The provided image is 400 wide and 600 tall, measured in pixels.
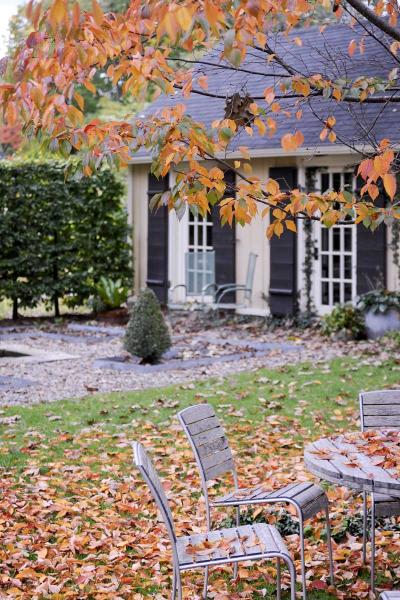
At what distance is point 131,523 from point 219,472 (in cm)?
102

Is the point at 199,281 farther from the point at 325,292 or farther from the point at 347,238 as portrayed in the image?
the point at 347,238

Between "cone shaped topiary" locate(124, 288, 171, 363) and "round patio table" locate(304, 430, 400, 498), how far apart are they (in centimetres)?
617

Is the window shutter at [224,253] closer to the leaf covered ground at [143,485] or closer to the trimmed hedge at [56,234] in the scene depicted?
the trimmed hedge at [56,234]

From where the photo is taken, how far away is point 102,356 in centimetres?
1136

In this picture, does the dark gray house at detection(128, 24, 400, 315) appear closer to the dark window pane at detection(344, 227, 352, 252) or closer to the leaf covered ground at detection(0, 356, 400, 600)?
the dark window pane at detection(344, 227, 352, 252)

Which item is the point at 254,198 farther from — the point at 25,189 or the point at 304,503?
the point at 25,189

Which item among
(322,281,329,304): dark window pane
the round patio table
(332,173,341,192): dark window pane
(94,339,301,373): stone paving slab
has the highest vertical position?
(332,173,341,192): dark window pane

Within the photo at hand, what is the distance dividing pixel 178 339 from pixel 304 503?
850 cm

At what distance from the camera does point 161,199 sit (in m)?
4.41

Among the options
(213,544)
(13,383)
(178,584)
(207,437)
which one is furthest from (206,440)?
(13,383)

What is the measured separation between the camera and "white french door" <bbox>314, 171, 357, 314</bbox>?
44.0 ft

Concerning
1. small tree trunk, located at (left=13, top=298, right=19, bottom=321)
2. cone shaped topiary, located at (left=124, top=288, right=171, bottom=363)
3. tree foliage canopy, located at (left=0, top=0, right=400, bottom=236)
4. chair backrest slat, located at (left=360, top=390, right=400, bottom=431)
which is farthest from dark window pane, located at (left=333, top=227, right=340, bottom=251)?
chair backrest slat, located at (left=360, top=390, right=400, bottom=431)

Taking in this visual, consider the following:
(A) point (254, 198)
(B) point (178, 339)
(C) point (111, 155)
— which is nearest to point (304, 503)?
(A) point (254, 198)

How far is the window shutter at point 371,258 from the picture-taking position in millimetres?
12805
